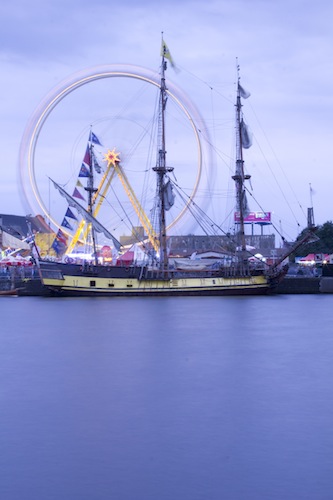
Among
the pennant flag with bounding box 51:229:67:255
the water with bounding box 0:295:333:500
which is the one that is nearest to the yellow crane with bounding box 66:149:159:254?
the pennant flag with bounding box 51:229:67:255

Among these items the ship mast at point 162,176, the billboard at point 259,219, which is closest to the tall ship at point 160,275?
the ship mast at point 162,176

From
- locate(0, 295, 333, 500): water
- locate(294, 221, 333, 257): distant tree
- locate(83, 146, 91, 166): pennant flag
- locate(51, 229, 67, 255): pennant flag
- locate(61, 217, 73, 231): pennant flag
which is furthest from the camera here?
locate(294, 221, 333, 257): distant tree

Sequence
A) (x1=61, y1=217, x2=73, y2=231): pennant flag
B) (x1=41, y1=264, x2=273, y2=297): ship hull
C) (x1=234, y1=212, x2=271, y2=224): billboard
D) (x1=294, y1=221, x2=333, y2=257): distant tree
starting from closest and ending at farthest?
(x1=41, y1=264, x2=273, y2=297): ship hull < (x1=61, y1=217, x2=73, y2=231): pennant flag < (x1=294, y1=221, x2=333, y2=257): distant tree < (x1=234, y1=212, x2=271, y2=224): billboard

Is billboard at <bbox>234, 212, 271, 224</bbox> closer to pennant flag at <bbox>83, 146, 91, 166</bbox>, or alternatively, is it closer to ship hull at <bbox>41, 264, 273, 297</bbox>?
pennant flag at <bbox>83, 146, 91, 166</bbox>

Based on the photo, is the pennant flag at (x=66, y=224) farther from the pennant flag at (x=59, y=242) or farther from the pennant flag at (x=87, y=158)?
the pennant flag at (x=87, y=158)

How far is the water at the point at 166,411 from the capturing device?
15.6 m

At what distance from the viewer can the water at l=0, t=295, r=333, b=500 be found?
15.6 metres

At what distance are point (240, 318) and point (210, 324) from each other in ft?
12.8

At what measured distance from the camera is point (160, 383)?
86.2ft

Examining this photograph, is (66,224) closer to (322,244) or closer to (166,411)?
(322,244)

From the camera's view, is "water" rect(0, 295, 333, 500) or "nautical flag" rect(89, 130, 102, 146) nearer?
"water" rect(0, 295, 333, 500)

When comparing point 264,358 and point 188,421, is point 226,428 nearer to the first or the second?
point 188,421

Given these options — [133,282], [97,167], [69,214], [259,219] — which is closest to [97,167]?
[97,167]

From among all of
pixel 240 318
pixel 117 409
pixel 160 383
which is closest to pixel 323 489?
pixel 117 409
